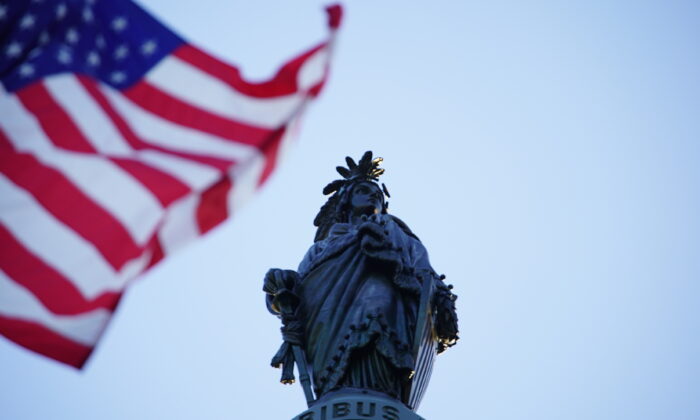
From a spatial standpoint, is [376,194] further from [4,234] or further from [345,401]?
[4,234]

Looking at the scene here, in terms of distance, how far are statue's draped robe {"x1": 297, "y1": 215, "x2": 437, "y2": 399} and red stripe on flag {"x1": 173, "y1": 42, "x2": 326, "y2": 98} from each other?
4215mm

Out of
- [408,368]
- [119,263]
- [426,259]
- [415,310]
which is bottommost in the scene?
[119,263]

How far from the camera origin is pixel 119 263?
731cm

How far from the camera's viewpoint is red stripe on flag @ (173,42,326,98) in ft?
25.4

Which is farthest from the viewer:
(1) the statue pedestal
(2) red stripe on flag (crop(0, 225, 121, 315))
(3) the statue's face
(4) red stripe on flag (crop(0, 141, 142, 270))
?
(3) the statue's face

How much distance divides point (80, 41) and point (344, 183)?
6.24 metres

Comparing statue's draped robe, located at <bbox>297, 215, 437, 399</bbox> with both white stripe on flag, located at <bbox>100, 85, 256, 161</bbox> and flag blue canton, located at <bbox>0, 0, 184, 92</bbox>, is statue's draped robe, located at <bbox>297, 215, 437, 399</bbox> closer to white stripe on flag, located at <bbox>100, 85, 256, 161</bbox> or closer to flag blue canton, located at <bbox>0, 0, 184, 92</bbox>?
white stripe on flag, located at <bbox>100, 85, 256, 161</bbox>

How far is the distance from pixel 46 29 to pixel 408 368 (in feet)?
17.7

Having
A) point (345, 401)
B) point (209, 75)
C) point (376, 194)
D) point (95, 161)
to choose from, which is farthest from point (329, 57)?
point (376, 194)

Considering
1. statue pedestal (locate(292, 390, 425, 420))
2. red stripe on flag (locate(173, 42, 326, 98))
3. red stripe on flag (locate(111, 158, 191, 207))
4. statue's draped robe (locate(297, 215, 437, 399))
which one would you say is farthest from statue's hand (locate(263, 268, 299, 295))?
red stripe on flag (locate(111, 158, 191, 207))

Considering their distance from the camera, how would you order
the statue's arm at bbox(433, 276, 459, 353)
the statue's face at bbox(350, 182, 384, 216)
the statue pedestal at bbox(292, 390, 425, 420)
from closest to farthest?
1. the statue pedestal at bbox(292, 390, 425, 420)
2. the statue's arm at bbox(433, 276, 459, 353)
3. the statue's face at bbox(350, 182, 384, 216)

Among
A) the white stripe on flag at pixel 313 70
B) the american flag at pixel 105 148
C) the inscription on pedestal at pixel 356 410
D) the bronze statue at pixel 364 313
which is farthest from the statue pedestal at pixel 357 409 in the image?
the white stripe on flag at pixel 313 70

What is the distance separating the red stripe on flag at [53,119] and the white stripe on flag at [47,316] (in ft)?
3.54

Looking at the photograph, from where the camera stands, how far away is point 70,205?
7.53m
